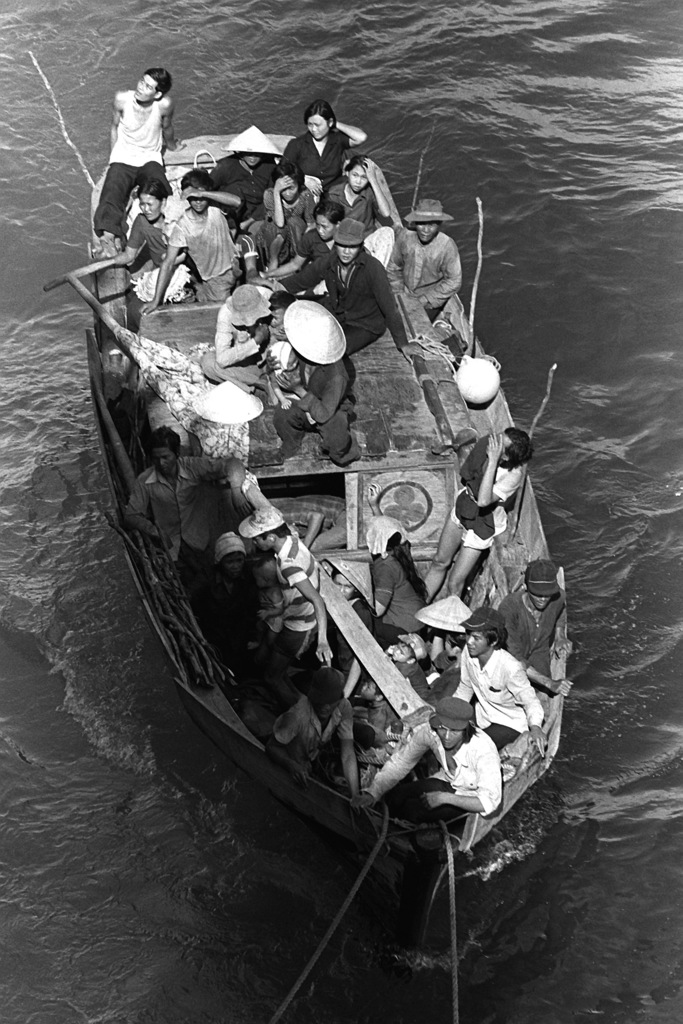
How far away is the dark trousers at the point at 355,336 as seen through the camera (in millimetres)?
8773

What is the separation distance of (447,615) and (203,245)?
4.02 m

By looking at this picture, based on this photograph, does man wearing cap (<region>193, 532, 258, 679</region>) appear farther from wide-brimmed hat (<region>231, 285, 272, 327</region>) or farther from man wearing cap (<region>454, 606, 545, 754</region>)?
wide-brimmed hat (<region>231, 285, 272, 327</region>)

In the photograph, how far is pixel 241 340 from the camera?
8.48m

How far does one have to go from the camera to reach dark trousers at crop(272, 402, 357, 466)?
8.18 m

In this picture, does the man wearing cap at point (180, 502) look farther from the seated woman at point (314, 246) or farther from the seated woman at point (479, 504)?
the seated woman at point (314, 246)

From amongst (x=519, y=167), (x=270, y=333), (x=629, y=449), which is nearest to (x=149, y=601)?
(x=270, y=333)

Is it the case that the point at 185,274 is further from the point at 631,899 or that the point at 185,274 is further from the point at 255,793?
the point at 631,899

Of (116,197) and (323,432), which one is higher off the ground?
(116,197)

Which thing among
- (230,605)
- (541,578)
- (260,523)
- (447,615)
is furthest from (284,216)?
(541,578)

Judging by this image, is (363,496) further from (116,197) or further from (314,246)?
(116,197)

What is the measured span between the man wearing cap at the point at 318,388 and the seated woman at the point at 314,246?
62 centimetres

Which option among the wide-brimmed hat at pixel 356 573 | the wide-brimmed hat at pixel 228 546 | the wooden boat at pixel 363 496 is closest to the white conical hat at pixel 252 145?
the wooden boat at pixel 363 496

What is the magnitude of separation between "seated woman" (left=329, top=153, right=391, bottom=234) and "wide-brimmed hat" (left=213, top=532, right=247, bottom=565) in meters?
3.72

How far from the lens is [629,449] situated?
11461 mm
